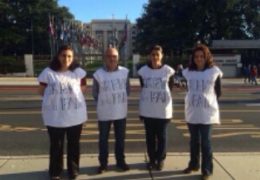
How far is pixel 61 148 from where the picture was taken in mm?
4297

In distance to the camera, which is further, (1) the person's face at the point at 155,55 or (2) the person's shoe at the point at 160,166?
(2) the person's shoe at the point at 160,166

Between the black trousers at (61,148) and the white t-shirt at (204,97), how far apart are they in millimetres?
1493

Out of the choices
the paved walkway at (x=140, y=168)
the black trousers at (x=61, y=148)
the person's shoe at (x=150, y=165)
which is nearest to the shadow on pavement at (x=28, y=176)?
the paved walkway at (x=140, y=168)

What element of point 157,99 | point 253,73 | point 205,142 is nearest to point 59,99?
point 157,99

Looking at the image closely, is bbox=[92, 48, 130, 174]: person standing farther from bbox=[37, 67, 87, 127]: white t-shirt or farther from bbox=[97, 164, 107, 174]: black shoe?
bbox=[37, 67, 87, 127]: white t-shirt

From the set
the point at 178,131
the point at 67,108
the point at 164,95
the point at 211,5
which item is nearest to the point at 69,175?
the point at 67,108

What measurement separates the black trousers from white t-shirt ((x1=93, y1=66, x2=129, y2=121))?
418 mm

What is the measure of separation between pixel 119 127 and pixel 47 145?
7.78 ft

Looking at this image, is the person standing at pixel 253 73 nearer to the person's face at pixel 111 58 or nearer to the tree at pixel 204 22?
the tree at pixel 204 22

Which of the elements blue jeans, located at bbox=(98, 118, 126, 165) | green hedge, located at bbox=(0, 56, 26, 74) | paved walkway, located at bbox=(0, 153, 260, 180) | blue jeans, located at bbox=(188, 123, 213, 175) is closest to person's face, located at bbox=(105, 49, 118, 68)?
blue jeans, located at bbox=(98, 118, 126, 165)

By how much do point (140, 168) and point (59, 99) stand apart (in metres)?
1.54

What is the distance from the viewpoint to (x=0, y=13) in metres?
47.2

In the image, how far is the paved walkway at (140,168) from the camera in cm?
441

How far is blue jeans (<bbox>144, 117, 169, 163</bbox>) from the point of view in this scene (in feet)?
15.1
